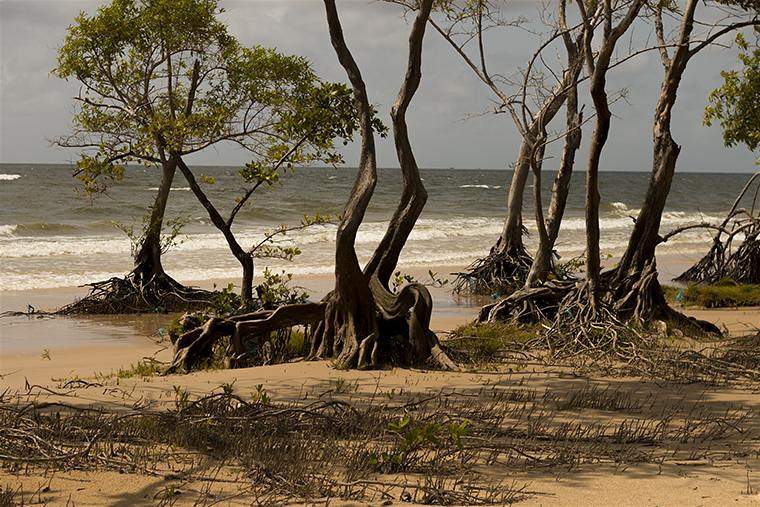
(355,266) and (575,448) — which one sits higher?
(355,266)

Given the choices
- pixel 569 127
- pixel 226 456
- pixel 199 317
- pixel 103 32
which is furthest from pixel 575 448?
pixel 103 32

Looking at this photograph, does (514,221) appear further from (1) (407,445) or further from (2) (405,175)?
(1) (407,445)

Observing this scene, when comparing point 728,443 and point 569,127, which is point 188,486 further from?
point 569,127

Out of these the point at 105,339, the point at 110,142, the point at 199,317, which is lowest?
the point at 105,339

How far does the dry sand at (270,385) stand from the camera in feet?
17.6

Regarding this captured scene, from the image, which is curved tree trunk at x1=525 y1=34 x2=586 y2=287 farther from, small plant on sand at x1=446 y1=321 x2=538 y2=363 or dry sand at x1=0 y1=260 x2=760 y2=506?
dry sand at x1=0 y1=260 x2=760 y2=506

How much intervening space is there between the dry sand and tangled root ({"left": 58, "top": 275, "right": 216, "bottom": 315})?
0.57m

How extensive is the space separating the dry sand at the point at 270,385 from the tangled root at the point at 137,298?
569 millimetres

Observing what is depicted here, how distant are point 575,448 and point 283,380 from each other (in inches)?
131

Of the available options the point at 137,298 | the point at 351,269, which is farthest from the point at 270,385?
the point at 137,298

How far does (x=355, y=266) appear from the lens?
9.86m

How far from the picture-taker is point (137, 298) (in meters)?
16.3

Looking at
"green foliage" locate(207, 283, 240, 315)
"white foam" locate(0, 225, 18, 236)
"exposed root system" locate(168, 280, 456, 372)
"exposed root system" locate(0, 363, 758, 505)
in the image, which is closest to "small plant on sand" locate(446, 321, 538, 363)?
"exposed root system" locate(168, 280, 456, 372)

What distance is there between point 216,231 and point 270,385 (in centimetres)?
2552
